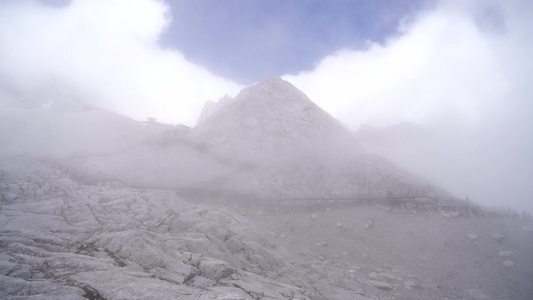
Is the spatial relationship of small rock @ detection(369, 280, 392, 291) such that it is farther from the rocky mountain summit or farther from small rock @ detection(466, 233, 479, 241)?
small rock @ detection(466, 233, 479, 241)

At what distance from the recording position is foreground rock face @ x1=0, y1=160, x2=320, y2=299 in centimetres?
696

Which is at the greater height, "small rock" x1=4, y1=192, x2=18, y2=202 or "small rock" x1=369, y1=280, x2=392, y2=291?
"small rock" x1=4, y1=192, x2=18, y2=202

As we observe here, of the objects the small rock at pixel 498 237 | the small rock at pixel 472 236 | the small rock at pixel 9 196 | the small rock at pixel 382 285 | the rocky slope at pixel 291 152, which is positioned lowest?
the small rock at pixel 382 285

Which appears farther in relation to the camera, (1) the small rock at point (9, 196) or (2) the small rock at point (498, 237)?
(2) the small rock at point (498, 237)

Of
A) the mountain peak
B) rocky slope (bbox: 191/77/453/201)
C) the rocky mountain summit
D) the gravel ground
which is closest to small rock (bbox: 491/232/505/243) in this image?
the gravel ground

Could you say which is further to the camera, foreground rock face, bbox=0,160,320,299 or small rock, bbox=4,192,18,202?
small rock, bbox=4,192,18,202

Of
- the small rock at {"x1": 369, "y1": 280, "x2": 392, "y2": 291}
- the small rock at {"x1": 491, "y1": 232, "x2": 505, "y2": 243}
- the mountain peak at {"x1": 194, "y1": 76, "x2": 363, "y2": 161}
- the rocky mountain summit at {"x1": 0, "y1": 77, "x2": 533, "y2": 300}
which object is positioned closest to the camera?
the rocky mountain summit at {"x1": 0, "y1": 77, "x2": 533, "y2": 300}

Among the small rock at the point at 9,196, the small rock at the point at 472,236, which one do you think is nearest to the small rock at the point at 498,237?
the small rock at the point at 472,236

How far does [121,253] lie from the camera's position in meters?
9.46

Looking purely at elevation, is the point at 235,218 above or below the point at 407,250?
above

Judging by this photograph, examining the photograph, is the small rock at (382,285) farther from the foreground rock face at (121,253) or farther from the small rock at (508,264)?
the small rock at (508,264)

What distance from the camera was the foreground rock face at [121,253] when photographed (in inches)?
274

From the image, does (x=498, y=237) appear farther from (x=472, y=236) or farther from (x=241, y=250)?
(x=241, y=250)

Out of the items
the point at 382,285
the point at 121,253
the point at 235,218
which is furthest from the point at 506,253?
the point at 121,253
